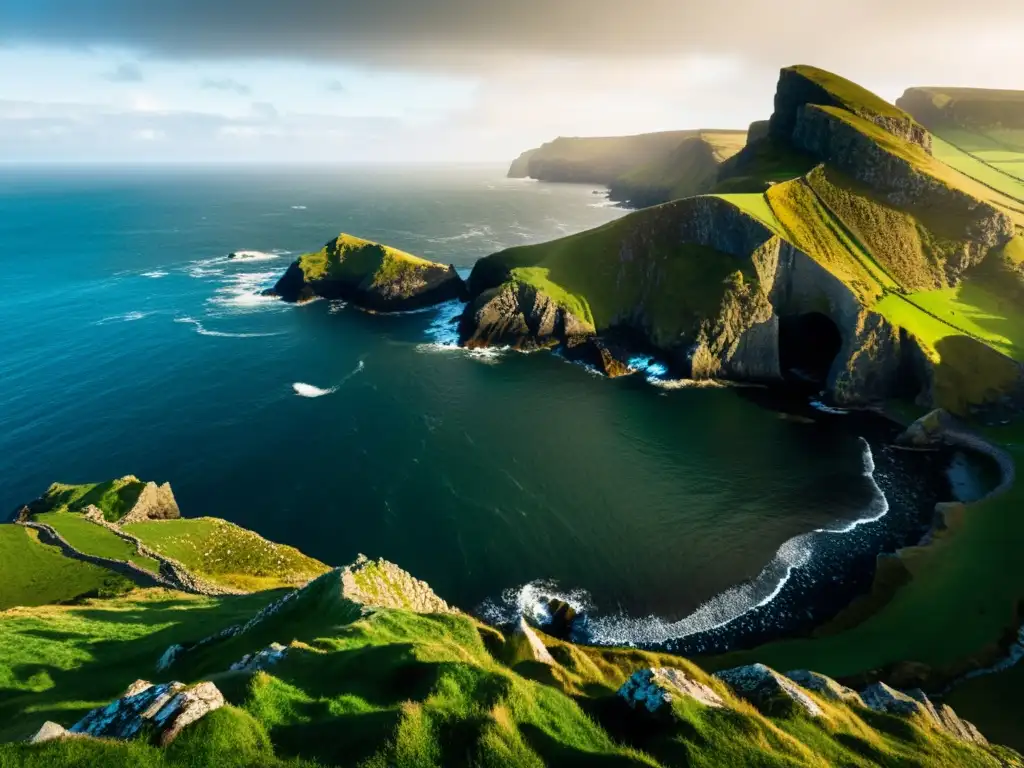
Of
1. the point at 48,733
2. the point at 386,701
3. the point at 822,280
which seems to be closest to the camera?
the point at 48,733

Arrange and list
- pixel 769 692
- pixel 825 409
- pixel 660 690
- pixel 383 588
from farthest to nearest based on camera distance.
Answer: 1. pixel 825 409
2. pixel 383 588
3. pixel 769 692
4. pixel 660 690

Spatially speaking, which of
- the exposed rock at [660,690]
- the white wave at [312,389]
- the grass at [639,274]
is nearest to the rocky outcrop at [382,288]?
the grass at [639,274]

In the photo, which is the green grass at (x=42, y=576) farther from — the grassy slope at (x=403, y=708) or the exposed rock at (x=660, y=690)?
the exposed rock at (x=660, y=690)

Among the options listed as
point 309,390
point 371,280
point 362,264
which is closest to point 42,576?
point 309,390

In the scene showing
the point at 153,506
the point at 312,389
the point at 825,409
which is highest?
the point at 153,506

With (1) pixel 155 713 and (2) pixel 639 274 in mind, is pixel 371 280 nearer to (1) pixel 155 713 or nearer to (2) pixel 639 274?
(2) pixel 639 274

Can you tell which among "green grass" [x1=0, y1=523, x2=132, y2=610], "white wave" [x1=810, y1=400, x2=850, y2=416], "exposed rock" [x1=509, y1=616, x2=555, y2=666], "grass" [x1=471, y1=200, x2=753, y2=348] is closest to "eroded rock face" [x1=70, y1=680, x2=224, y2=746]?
"exposed rock" [x1=509, y1=616, x2=555, y2=666]

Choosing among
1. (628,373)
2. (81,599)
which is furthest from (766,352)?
(81,599)

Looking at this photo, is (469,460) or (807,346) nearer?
(469,460)
